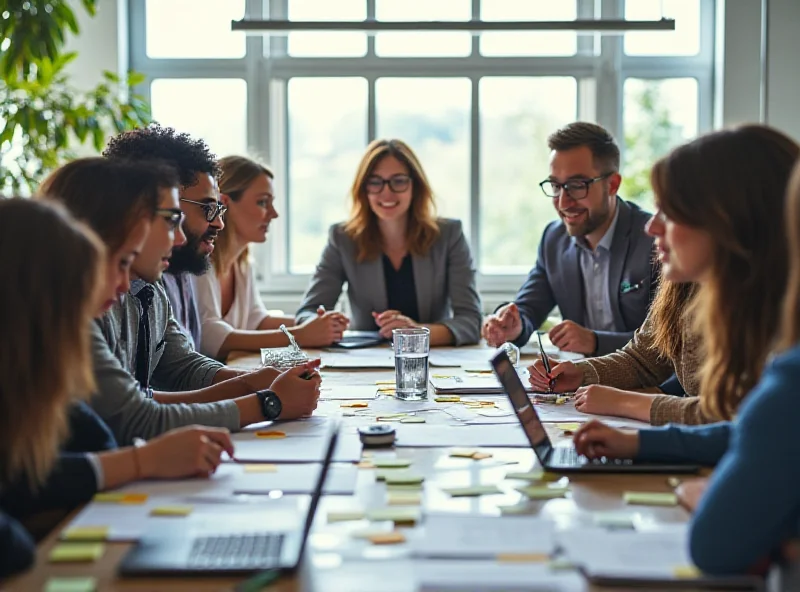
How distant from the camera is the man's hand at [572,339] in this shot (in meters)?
3.14

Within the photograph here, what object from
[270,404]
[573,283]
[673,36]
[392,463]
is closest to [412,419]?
[270,404]

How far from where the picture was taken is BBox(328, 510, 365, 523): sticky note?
1476 millimetres

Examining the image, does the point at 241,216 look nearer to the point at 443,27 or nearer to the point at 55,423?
the point at 443,27

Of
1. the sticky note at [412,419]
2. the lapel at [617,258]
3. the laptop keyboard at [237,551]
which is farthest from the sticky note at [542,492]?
the lapel at [617,258]

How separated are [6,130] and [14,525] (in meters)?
3.37

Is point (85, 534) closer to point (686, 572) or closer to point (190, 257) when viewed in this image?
point (686, 572)

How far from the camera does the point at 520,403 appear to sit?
192 centimetres

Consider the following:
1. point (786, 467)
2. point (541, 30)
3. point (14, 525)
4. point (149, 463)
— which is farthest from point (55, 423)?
point (541, 30)

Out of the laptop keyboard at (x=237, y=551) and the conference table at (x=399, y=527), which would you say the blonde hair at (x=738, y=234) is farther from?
the laptop keyboard at (x=237, y=551)

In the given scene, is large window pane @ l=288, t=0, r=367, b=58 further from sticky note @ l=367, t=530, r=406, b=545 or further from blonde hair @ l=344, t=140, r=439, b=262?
sticky note @ l=367, t=530, r=406, b=545

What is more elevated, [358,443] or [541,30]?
[541,30]

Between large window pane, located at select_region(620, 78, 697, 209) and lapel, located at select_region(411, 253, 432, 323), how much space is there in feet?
6.07

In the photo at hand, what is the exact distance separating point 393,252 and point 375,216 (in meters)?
0.17

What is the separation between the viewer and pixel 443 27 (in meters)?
4.44
